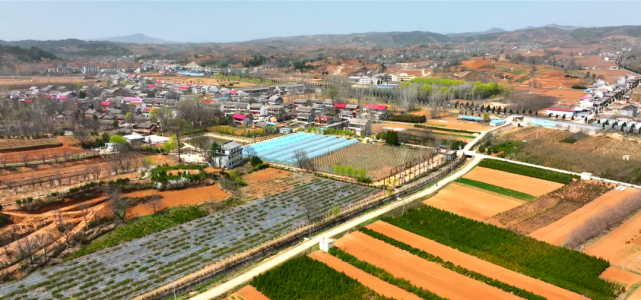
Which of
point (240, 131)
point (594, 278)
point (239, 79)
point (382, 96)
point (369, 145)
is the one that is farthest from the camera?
point (239, 79)

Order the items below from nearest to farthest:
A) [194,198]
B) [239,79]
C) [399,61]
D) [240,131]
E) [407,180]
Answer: [194,198] → [407,180] → [240,131] → [239,79] → [399,61]

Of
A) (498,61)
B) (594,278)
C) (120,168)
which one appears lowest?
(594,278)

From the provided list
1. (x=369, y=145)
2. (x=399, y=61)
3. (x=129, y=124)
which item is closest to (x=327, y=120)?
(x=369, y=145)

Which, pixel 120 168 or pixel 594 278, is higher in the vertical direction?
pixel 120 168

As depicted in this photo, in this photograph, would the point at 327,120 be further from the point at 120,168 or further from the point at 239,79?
the point at 239,79

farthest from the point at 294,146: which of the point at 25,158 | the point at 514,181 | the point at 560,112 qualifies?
the point at 560,112

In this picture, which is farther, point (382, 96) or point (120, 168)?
point (382, 96)

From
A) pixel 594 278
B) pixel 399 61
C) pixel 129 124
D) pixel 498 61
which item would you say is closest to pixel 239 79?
pixel 129 124
